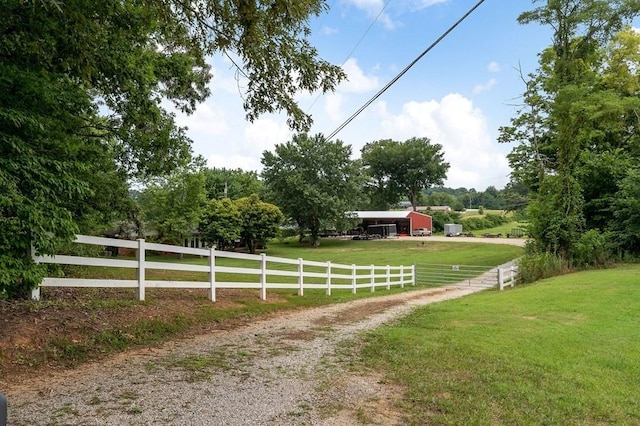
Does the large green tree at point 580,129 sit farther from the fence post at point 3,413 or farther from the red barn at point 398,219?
the red barn at point 398,219

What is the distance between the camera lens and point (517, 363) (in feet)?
18.2

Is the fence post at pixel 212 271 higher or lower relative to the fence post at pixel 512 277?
higher

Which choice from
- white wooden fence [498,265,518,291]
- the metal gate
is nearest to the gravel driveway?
white wooden fence [498,265,518,291]

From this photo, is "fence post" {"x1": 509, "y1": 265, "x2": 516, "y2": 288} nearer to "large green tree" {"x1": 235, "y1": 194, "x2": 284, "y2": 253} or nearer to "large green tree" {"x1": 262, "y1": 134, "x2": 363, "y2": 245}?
"large green tree" {"x1": 235, "y1": 194, "x2": 284, "y2": 253}

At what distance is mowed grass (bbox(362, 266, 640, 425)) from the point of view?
13.0ft

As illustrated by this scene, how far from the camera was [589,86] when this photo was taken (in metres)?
22.5

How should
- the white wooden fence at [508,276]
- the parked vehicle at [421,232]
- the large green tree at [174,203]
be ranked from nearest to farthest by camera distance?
the white wooden fence at [508,276], the large green tree at [174,203], the parked vehicle at [421,232]

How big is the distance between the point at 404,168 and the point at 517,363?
7165cm

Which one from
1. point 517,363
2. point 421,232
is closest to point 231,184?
point 421,232

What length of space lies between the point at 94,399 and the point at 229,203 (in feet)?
130

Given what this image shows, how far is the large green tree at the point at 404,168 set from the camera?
242ft

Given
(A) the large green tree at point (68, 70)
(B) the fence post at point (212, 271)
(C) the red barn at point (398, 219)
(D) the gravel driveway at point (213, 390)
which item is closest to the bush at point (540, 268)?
(B) the fence post at point (212, 271)

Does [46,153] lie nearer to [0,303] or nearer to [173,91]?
[0,303]

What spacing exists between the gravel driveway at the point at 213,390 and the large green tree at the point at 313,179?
43343mm
